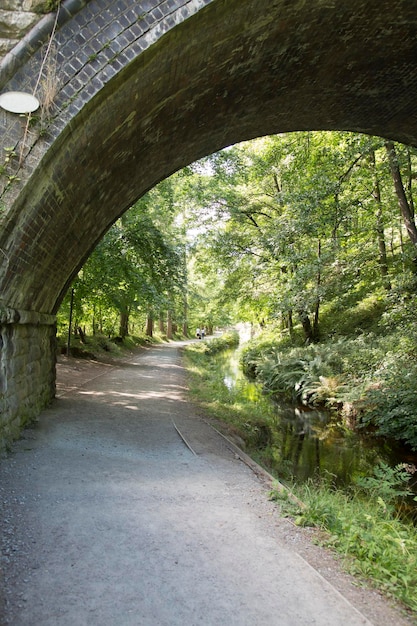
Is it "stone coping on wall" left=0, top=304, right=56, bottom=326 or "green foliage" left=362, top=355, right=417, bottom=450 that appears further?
"green foliage" left=362, top=355, right=417, bottom=450

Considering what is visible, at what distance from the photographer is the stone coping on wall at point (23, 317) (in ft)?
15.7

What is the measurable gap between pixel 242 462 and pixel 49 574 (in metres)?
3.36

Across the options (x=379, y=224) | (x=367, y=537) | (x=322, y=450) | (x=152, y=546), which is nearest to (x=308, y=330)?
(x=379, y=224)

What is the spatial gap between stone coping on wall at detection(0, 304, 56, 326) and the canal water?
14.4 feet

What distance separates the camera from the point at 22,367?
579cm

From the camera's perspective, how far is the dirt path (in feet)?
8.20

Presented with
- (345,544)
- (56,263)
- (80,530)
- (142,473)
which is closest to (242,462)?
(142,473)

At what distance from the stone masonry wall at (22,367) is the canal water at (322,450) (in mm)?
3955

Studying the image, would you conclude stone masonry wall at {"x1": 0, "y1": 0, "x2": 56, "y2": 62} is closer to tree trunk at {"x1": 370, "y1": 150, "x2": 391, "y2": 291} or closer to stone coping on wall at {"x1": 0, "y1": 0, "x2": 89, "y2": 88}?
stone coping on wall at {"x1": 0, "y1": 0, "x2": 89, "y2": 88}

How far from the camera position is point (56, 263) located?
619 cm

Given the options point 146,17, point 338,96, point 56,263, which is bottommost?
point 56,263

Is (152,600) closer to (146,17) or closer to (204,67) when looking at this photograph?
(146,17)

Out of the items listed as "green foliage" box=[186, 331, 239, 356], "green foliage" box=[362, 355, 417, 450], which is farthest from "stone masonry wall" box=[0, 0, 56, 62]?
"green foliage" box=[186, 331, 239, 356]

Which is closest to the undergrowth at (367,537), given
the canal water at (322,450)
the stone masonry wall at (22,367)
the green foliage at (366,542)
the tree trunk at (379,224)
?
the green foliage at (366,542)
